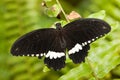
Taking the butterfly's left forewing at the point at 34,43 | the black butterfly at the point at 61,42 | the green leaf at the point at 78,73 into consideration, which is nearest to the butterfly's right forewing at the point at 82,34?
the black butterfly at the point at 61,42

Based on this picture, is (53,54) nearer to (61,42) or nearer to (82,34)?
(61,42)

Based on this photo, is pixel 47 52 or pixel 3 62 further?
pixel 3 62

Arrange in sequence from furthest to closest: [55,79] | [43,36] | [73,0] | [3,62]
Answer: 1. [73,0]
2. [3,62]
3. [55,79]
4. [43,36]

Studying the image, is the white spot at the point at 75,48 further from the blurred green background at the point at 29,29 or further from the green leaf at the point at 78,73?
the blurred green background at the point at 29,29

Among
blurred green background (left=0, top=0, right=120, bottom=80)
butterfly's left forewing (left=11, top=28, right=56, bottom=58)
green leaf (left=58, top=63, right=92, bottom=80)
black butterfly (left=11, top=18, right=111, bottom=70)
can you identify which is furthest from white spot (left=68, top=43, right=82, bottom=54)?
blurred green background (left=0, top=0, right=120, bottom=80)

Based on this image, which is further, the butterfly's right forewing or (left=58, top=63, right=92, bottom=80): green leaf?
(left=58, top=63, right=92, bottom=80): green leaf

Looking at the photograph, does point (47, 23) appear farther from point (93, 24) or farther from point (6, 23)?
point (93, 24)

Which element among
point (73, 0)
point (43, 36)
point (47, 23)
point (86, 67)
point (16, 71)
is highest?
point (73, 0)

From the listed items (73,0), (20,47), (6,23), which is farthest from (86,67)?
(73,0)

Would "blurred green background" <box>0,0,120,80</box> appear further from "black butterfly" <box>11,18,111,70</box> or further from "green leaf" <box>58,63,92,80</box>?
"black butterfly" <box>11,18,111,70</box>
